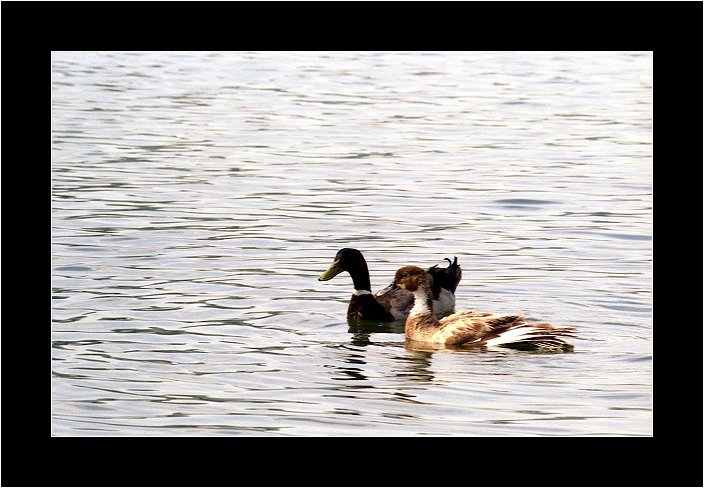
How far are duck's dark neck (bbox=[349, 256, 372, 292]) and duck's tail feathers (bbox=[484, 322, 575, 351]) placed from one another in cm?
197

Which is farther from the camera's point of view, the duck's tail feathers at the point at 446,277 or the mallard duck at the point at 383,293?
the duck's tail feathers at the point at 446,277

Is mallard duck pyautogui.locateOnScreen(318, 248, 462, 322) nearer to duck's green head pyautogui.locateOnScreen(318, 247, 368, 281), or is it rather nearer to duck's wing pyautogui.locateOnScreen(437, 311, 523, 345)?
duck's green head pyautogui.locateOnScreen(318, 247, 368, 281)

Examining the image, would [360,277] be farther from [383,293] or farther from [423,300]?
[423,300]

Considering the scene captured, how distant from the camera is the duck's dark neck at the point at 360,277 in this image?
13.6m

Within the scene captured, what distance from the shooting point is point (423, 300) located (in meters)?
12.9

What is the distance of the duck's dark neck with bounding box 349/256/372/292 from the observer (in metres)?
Answer: 13.6

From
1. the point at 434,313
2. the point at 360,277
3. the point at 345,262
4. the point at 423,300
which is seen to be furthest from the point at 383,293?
the point at 423,300

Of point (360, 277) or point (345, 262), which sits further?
point (345, 262)

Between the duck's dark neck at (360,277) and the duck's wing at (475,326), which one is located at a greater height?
the duck's dark neck at (360,277)

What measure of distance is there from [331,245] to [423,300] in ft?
11.4

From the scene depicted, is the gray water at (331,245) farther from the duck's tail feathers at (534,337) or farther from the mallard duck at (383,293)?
the mallard duck at (383,293)

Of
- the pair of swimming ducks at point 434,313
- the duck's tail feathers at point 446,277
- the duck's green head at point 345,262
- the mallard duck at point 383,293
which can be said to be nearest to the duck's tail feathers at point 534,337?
the pair of swimming ducks at point 434,313

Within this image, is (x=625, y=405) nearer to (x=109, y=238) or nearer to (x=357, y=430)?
(x=357, y=430)

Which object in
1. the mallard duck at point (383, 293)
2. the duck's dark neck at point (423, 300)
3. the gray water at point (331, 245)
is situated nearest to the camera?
the gray water at point (331, 245)
